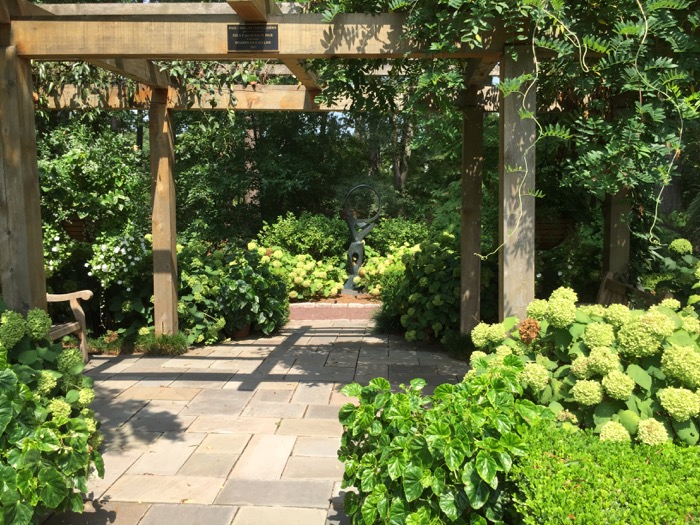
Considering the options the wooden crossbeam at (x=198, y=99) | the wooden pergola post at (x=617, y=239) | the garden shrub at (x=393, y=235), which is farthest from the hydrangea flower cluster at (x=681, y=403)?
the garden shrub at (x=393, y=235)

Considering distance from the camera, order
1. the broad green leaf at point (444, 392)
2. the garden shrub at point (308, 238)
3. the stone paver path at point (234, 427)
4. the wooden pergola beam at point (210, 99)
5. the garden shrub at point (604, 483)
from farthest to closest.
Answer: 1. the garden shrub at point (308, 238)
2. the wooden pergola beam at point (210, 99)
3. the stone paver path at point (234, 427)
4. the broad green leaf at point (444, 392)
5. the garden shrub at point (604, 483)

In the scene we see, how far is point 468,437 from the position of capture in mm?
1856

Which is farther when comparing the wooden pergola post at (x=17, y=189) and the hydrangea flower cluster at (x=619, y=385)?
the wooden pergola post at (x=17, y=189)

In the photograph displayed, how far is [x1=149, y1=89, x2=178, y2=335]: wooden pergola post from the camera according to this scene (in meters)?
5.59

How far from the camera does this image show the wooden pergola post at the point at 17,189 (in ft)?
10.6

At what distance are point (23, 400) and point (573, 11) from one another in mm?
3025

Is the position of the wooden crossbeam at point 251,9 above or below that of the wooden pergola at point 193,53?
above

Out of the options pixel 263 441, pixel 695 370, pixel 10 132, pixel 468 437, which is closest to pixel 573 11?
pixel 695 370

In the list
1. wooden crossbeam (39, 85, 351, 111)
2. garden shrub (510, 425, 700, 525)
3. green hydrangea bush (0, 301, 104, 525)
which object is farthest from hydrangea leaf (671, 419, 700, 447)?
wooden crossbeam (39, 85, 351, 111)

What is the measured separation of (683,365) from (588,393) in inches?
11.8

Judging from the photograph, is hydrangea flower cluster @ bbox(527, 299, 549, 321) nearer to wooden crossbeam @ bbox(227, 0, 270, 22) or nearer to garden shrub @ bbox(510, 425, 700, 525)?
garden shrub @ bbox(510, 425, 700, 525)

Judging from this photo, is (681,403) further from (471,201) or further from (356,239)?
(356,239)

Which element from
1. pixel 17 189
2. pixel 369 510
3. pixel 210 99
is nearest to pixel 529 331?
pixel 369 510

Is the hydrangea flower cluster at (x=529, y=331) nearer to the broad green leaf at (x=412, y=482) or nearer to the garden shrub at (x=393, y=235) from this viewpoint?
the broad green leaf at (x=412, y=482)
